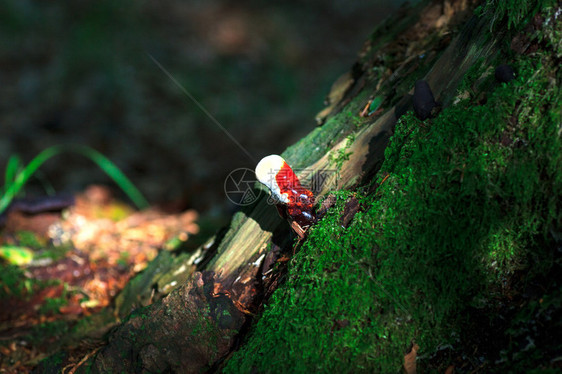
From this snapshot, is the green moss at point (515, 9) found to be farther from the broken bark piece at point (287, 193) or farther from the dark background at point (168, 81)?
the dark background at point (168, 81)

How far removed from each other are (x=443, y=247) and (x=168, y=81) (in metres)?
9.03

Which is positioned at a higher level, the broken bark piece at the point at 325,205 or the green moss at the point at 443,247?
the broken bark piece at the point at 325,205

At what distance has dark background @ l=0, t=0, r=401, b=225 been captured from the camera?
27.0ft

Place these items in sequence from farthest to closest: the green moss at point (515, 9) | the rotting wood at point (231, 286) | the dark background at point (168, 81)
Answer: the dark background at point (168, 81) → the rotting wood at point (231, 286) → the green moss at point (515, 9)

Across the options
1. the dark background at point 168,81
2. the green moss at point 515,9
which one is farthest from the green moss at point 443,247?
the dark background at point 168,81

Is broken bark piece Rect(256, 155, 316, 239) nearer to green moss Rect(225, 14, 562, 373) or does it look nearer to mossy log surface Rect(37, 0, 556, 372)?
mossy log surface Rect(37, 0, 556, 372)

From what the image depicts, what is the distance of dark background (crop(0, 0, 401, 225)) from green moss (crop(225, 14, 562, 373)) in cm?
518

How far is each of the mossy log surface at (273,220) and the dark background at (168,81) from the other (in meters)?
4.16

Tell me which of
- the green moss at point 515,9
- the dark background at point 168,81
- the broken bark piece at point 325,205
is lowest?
the broken bark piece at point 325,205

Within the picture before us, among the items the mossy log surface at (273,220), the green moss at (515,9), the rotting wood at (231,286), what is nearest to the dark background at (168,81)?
the mossy log surface at (273,220)

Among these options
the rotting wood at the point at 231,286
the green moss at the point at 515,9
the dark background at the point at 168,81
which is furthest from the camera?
the dark background at the point at 168,81

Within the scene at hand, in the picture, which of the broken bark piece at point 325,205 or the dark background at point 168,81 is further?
the dark background at point 168,81

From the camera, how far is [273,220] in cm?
278

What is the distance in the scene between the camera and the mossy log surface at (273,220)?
7.52ft
